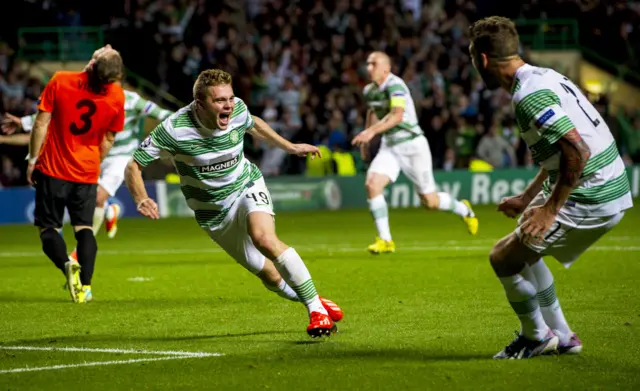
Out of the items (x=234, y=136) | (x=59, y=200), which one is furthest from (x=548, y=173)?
(x=59, y=200)

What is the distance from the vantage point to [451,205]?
16.0m

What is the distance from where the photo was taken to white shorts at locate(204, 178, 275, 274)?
8.71 metres

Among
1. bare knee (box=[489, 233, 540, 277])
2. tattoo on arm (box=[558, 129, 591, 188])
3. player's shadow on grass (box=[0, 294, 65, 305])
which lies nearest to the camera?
tattoo on arm (box=[558, 129, 591, 188])

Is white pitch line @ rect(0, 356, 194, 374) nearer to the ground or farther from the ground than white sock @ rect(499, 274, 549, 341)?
nearer to the ground

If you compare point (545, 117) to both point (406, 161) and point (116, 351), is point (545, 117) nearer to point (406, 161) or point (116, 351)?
point (116, 351)

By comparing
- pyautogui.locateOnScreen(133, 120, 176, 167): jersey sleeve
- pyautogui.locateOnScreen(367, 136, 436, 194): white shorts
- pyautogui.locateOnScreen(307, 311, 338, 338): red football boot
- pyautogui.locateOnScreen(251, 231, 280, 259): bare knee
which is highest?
pyautogui.locateOnScreen(133, 120, 176, 167): jersey sleeve

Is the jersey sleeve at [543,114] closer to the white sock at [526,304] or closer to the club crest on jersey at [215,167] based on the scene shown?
the white sock at [526,304]

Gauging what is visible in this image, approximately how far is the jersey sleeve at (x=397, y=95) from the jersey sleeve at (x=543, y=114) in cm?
780

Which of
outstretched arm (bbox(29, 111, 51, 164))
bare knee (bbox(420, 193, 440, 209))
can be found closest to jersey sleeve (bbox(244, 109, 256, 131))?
outstretched arm (bbox(29, 111, 51, 164))

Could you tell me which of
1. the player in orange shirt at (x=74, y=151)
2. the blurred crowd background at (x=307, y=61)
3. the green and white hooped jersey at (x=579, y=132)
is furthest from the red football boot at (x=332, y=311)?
the blurred crowd background at (x=307, y=61)

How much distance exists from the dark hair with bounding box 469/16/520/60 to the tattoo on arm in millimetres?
639

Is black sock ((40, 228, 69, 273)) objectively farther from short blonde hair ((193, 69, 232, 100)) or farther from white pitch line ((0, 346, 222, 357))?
short blonde hair ((193, 69, 232, 100))

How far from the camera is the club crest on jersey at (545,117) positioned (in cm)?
676

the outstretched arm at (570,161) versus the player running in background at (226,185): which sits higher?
the outstretched arm at (570,161)
